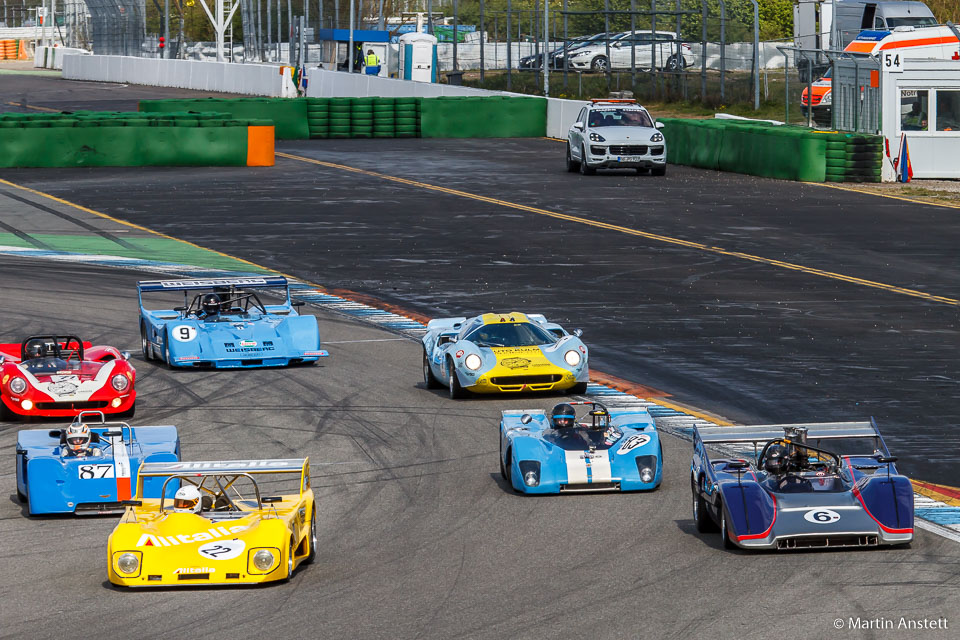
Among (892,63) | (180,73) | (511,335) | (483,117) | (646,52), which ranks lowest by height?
(511,335)

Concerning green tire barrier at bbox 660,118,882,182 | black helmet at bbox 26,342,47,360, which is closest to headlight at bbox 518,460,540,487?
black helmet at bbox 26,342,47,360

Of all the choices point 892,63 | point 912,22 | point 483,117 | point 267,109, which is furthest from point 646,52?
point 892,63

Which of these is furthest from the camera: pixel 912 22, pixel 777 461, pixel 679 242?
pixel 912 22

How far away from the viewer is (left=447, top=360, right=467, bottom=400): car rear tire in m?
18.2

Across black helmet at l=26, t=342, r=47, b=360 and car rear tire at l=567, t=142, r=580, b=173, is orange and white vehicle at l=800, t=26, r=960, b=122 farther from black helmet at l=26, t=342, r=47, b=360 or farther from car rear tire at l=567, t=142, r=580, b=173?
black helmet at l=26, t=342, r=47, b=360

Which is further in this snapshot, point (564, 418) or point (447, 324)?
point (447, 324)

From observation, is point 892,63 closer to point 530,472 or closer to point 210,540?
point 530,472

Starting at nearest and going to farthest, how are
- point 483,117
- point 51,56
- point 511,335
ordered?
point 511,335
point 483,117
point 51,56

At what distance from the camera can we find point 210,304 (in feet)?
70.0

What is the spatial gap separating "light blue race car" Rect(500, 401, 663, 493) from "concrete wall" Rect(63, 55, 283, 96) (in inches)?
2351

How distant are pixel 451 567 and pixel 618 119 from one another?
33649 millimetres

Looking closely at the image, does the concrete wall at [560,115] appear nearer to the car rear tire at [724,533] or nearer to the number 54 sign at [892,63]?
the number 54 sign at [892,63]

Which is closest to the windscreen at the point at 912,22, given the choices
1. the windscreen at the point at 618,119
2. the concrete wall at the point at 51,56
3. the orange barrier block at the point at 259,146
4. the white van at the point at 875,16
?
the white van at the point at 875,16

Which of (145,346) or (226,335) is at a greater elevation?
(226,335)
